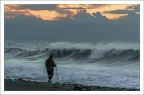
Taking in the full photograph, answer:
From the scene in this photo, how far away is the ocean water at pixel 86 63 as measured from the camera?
23.1 m

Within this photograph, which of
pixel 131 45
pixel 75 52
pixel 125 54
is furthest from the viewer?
pixel 75 52

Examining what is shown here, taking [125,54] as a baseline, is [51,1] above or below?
above

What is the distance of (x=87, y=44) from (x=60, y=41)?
11.8 ft

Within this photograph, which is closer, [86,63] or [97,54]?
[86,63]

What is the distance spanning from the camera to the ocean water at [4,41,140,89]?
23.1 meters

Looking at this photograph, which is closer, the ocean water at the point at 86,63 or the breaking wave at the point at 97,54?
the ocean water at the point at 86,63

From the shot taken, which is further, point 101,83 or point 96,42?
point 96,42

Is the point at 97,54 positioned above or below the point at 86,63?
above

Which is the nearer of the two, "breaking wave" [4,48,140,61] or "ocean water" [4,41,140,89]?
"ocean water" [4,41,140,89]

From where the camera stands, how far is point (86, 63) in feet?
123

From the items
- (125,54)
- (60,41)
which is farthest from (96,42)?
(125,54)

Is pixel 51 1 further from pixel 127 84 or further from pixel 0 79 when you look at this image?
pixel 127 84

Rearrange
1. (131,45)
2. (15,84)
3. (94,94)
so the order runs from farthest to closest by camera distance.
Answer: (131,45) → (15,84) → (94,94)

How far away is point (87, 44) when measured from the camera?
5625 centimetres
